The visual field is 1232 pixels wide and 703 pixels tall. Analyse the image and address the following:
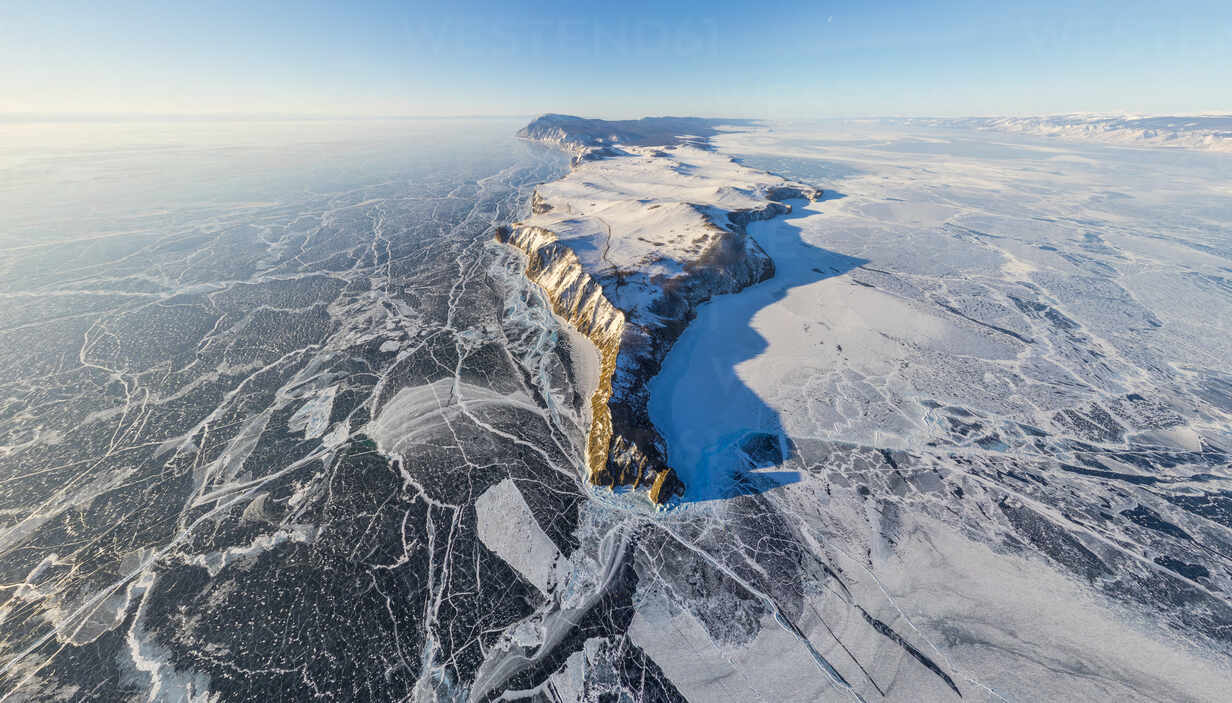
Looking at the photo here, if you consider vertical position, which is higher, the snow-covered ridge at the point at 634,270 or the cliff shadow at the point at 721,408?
the snow-covered ridge at the point at 634,270

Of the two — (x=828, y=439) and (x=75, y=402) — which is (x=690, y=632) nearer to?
(x=828, y=439)

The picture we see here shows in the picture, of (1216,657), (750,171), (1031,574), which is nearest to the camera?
(1216,657)

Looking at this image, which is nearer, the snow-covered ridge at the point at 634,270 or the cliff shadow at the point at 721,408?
the cliff shadow at the point at 721,408

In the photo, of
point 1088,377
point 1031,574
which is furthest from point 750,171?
point 1031,574

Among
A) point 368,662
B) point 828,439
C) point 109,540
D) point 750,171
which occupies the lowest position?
point 368,662
